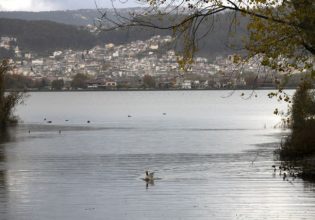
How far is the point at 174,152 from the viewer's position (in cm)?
3997

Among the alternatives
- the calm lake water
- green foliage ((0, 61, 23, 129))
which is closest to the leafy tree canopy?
the calm lake water

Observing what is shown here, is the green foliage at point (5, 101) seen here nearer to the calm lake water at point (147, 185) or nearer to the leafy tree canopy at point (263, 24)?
the calm lake water at point (147, 185)

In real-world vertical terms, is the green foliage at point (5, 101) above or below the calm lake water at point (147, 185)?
above

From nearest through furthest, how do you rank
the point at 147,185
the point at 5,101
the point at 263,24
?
the point at 263,24 → the point at 147,185 → the point at 5,101

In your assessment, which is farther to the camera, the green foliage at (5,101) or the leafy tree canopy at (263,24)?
the green foliage at (5,101)

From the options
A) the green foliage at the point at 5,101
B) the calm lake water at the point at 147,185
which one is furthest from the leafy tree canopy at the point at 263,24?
→ the green foliage at the point at 5,101

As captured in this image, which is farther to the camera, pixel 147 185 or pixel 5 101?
pixel 5 101

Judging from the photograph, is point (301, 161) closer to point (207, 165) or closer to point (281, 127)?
point (207, 165)

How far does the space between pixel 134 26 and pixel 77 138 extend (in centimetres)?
3721

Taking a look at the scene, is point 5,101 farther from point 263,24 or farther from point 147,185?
point 263,24

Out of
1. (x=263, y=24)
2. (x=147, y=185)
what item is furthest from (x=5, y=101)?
(x=263, y=24)

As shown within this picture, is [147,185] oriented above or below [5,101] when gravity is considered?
below

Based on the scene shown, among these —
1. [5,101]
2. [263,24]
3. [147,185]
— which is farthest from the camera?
[5,101]

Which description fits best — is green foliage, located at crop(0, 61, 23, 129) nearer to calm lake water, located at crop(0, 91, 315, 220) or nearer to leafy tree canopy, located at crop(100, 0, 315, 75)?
calm lake water, located at crop(0, 91, 315, 220)
